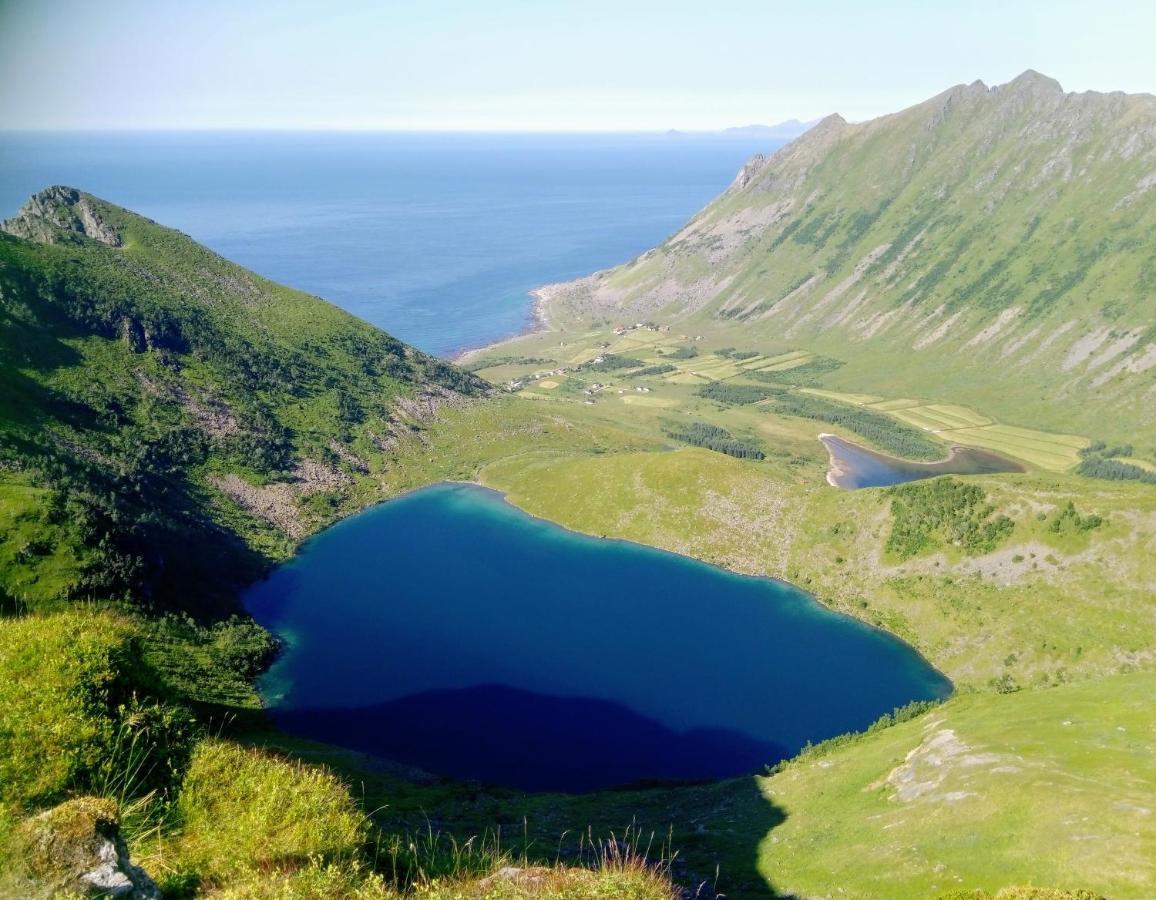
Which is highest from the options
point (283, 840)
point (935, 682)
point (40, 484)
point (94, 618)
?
point (94, 618)

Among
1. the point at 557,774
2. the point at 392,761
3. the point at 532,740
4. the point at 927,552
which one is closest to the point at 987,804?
the point at 557,774

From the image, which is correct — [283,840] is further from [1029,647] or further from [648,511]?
[648,511]

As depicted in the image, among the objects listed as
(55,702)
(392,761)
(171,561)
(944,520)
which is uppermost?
(55,702)

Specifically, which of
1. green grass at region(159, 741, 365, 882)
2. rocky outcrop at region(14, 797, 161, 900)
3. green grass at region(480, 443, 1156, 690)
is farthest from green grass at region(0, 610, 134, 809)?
green grass at region(480, 443, 1156, 690)

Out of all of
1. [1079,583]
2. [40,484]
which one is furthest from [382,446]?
[1079,583]

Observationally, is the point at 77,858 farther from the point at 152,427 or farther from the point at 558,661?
the point at 152,427

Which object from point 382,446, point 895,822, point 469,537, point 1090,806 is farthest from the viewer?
point 382,446

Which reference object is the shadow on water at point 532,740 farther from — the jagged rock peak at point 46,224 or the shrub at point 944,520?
the jagged rock peak at point 46,224
